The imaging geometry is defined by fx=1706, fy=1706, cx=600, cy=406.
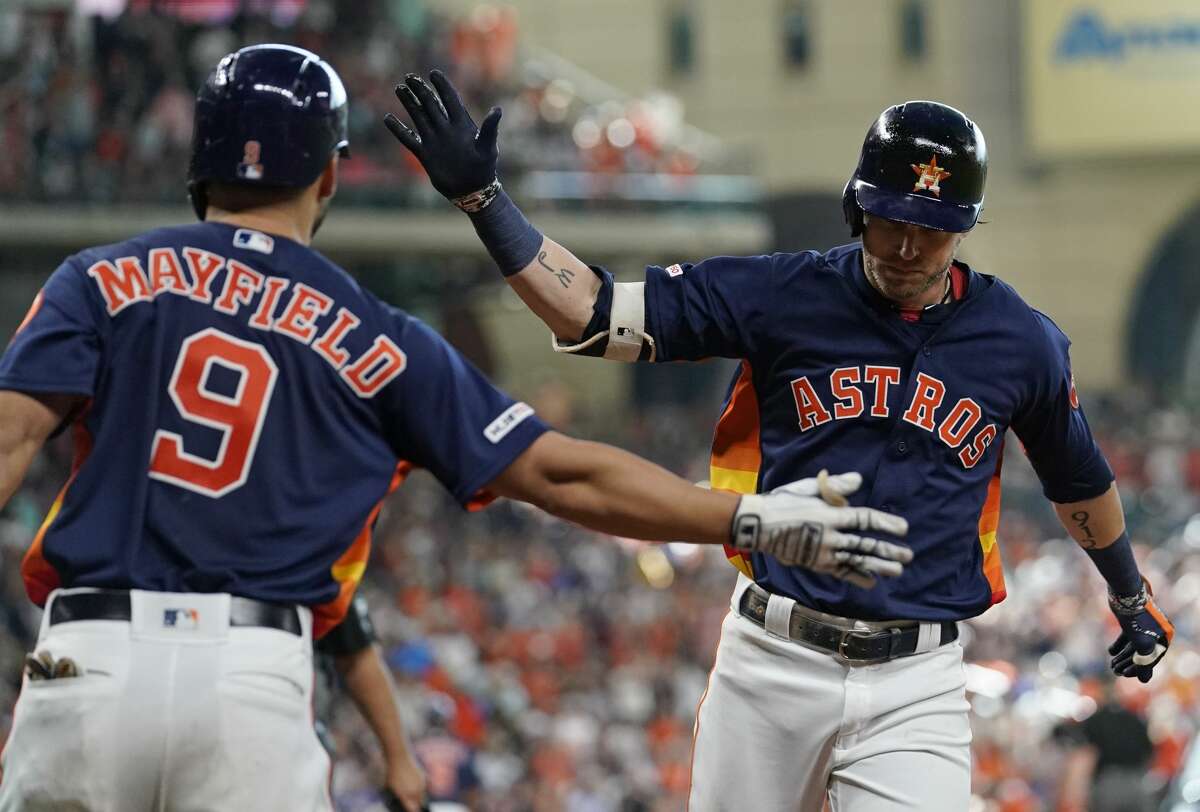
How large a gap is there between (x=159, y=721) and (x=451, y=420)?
0.75 meters

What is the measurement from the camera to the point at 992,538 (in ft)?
13.9

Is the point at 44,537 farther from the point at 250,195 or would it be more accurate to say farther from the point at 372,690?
the point at 372,690

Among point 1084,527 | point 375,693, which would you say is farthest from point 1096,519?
point 375,693

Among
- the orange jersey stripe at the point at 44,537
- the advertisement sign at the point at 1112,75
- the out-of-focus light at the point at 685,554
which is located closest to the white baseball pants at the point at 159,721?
the orange jersey stripe at the point at 44,537

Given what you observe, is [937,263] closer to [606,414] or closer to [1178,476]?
[1178,476]

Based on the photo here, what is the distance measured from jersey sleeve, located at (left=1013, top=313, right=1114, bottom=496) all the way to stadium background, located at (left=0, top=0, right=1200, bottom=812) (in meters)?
1.14

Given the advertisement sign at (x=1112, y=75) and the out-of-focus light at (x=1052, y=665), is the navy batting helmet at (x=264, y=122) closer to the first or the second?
the out-of-focus light at (x=1052, y=665)

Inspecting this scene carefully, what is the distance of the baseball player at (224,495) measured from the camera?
3.00 m

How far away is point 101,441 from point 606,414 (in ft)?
85.1

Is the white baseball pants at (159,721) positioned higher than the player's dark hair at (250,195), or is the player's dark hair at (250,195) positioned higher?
the player's dark hair at (250,195)

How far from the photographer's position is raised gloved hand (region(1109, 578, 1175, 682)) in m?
4.64

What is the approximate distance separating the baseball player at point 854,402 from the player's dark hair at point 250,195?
2.03 ft

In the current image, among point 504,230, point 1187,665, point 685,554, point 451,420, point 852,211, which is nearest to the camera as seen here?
point 451,420

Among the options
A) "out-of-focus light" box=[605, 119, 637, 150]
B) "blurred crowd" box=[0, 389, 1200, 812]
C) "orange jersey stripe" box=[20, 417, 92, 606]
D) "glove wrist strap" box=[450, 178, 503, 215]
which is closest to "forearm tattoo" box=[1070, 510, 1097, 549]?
"glove wrist strap" box=[450, 178, 503, 215]
